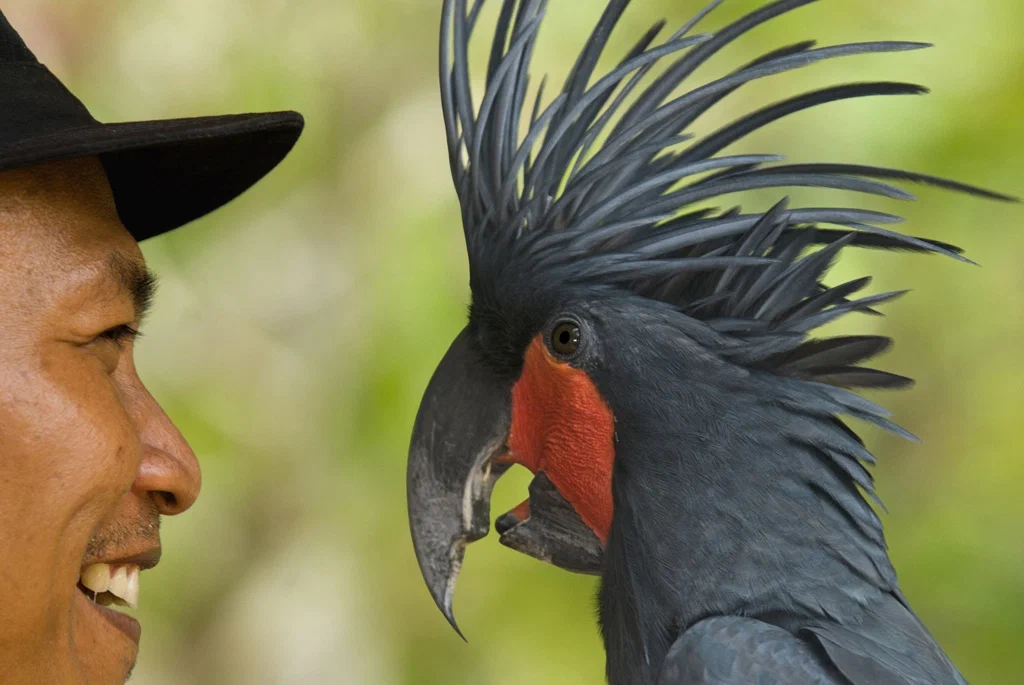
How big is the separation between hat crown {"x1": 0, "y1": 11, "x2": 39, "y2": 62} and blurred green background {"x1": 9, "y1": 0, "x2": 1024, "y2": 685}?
1.45 m

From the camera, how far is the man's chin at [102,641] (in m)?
1.14

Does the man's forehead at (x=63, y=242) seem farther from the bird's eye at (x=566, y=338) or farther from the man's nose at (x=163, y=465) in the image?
the bird's eye at (x=566, y=338)

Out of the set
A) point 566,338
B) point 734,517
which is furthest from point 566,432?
point 734,517

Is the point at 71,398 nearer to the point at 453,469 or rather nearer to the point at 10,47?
the point at 10,47

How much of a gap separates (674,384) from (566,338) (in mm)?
148

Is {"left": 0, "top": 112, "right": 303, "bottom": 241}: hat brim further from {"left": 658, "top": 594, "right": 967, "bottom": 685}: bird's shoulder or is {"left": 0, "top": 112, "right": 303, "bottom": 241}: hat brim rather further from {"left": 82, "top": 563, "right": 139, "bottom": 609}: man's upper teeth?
{"left": 658, "top": 594, "right": 967, "bottom": 685}: bird's shoulder

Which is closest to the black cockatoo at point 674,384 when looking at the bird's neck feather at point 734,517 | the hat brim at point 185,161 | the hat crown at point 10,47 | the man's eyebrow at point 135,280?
the bird's neck feather at point 734,517

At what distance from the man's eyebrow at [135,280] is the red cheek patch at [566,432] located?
1.56 ft

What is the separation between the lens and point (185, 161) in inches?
52.0

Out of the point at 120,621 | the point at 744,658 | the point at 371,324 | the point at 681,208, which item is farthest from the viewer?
the point at 371,324

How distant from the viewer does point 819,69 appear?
252 centimetres

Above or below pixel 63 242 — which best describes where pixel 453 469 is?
below

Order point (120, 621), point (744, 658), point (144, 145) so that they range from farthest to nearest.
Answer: point (120, 621)
point (744, 658)
point (144, 145)

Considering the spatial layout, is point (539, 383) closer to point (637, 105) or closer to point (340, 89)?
point (637, 105)
